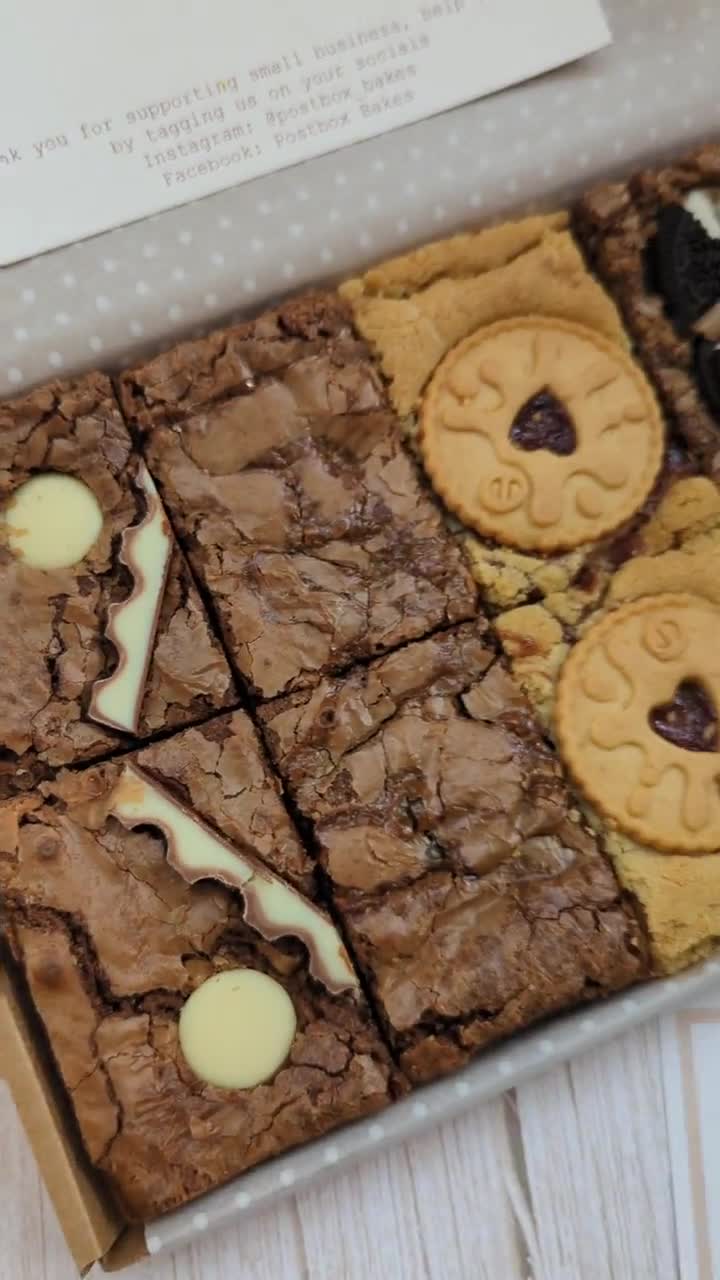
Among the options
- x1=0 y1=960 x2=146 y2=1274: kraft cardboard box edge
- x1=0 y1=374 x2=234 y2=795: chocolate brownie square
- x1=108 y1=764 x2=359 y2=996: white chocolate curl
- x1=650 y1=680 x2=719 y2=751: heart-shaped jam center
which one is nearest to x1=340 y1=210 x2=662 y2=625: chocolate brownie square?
x1=650 y1=680 x2=719 y2=751: heart-shaped jam center

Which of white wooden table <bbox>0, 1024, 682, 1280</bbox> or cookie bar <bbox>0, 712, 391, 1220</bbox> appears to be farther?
white wooden table <bbox>0, 1024, 682, 1280</bbox>

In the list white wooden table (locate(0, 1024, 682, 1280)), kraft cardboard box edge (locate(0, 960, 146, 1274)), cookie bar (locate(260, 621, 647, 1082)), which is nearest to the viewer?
kraft cardboard box edge (locate(0, 960, 146, 1274))

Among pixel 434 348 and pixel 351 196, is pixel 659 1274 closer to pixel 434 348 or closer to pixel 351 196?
pixel 434 348

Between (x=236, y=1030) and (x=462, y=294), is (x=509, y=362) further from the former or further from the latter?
(x=236, y=1030)

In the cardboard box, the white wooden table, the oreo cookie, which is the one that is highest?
the cardboard box

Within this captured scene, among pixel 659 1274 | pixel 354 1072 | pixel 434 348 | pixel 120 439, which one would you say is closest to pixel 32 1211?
pixel 354 1072

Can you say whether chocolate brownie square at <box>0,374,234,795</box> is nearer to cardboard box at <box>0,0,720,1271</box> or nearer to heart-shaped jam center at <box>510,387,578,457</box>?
cardboard box at <box>0,0,720,1271</box>
